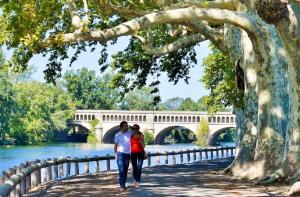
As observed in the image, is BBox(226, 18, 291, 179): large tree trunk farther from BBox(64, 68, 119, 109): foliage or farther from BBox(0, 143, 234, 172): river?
BBox(64, 68, 119, 109): foliage

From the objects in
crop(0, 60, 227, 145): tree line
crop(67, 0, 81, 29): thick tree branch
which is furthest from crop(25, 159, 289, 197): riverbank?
crop(0, 60, 227, 145): tree line

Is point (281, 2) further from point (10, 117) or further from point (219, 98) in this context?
point (10, 117)

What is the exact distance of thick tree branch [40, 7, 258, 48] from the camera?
54.7ft

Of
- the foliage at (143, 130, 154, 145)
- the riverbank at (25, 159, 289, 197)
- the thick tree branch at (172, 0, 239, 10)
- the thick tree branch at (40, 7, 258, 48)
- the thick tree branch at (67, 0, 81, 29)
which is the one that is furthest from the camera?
the foliage at (143, 130, 154, 145)

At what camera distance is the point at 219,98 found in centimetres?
5106

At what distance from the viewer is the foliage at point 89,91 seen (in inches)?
5664

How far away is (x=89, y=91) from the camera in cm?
14550

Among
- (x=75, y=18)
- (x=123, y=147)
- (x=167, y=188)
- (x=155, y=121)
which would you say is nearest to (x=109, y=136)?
(x=155, y=121)

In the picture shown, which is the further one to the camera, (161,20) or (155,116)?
(155,116)

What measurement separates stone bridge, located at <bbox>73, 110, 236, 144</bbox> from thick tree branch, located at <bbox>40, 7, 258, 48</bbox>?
10233 cm

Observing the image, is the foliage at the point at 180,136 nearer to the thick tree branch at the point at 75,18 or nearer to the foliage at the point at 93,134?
the foliage at the point at 93,134

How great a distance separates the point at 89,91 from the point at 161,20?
12928cm

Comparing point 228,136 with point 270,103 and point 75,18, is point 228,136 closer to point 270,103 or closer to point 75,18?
point 270,103

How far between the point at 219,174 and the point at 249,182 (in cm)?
383
